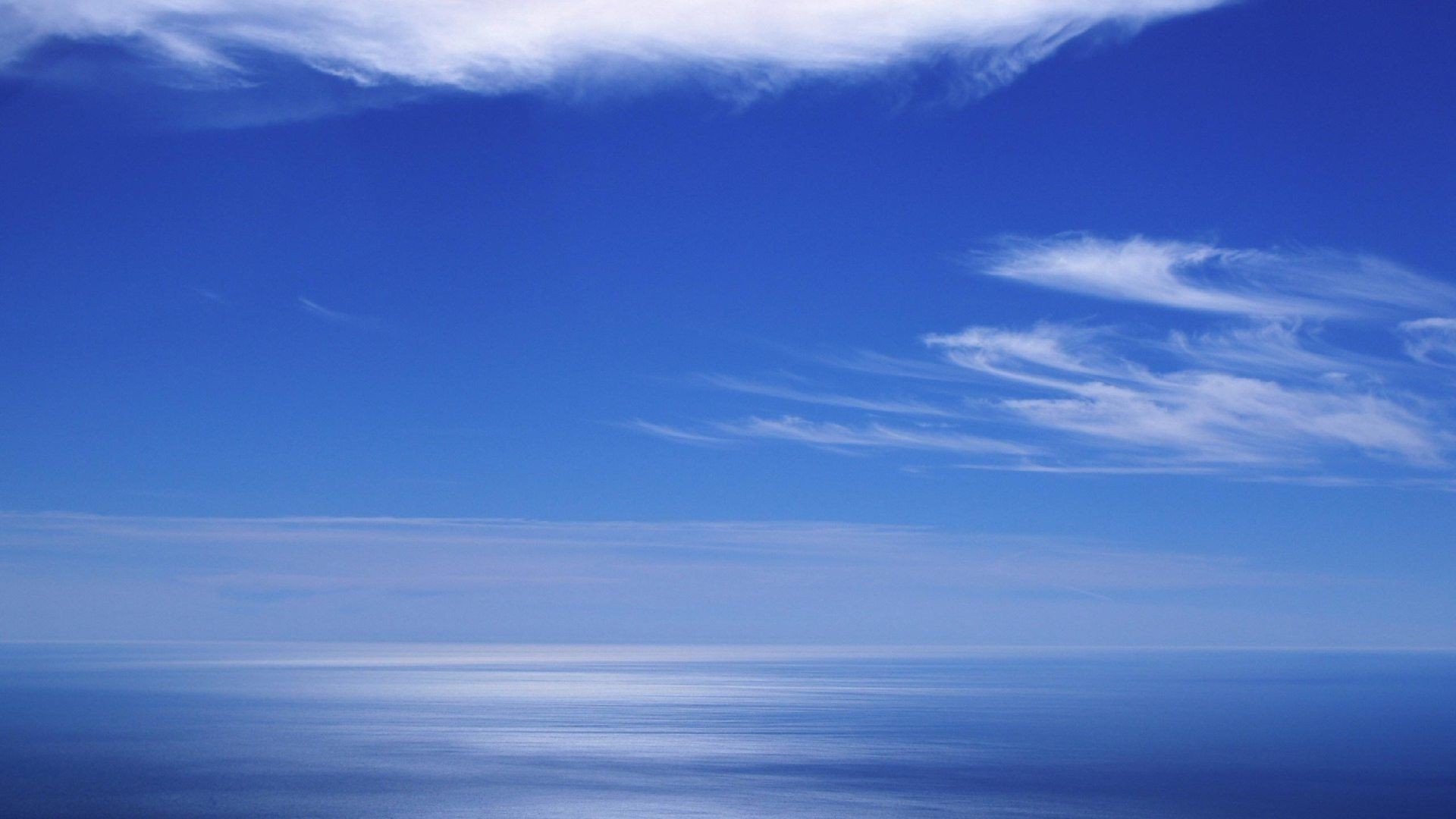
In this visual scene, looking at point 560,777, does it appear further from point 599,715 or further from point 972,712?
point 972,712

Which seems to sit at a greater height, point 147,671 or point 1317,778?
point 147,671

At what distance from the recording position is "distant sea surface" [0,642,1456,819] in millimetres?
51438

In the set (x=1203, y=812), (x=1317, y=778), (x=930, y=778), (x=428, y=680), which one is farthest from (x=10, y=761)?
(x=428, y=680)

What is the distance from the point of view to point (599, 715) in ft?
362

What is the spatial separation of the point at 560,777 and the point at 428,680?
413 ft

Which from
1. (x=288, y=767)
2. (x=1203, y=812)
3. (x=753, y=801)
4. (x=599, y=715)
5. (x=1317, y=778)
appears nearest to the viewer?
(x=1203, y=812)

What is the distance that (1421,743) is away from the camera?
78.3 metres

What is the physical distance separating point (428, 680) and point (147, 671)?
5461cm

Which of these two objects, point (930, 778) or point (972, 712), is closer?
point (930, 778)

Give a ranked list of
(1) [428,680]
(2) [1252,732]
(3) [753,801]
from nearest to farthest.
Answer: (3) [753,801] < (2) [1252,732] < (1) [428,680]

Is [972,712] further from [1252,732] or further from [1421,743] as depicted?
[1421,743]

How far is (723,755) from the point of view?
240 ft

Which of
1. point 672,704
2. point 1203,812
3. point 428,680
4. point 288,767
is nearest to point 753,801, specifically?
point 1203,812

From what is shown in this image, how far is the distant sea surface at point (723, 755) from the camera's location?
51.4 metres
